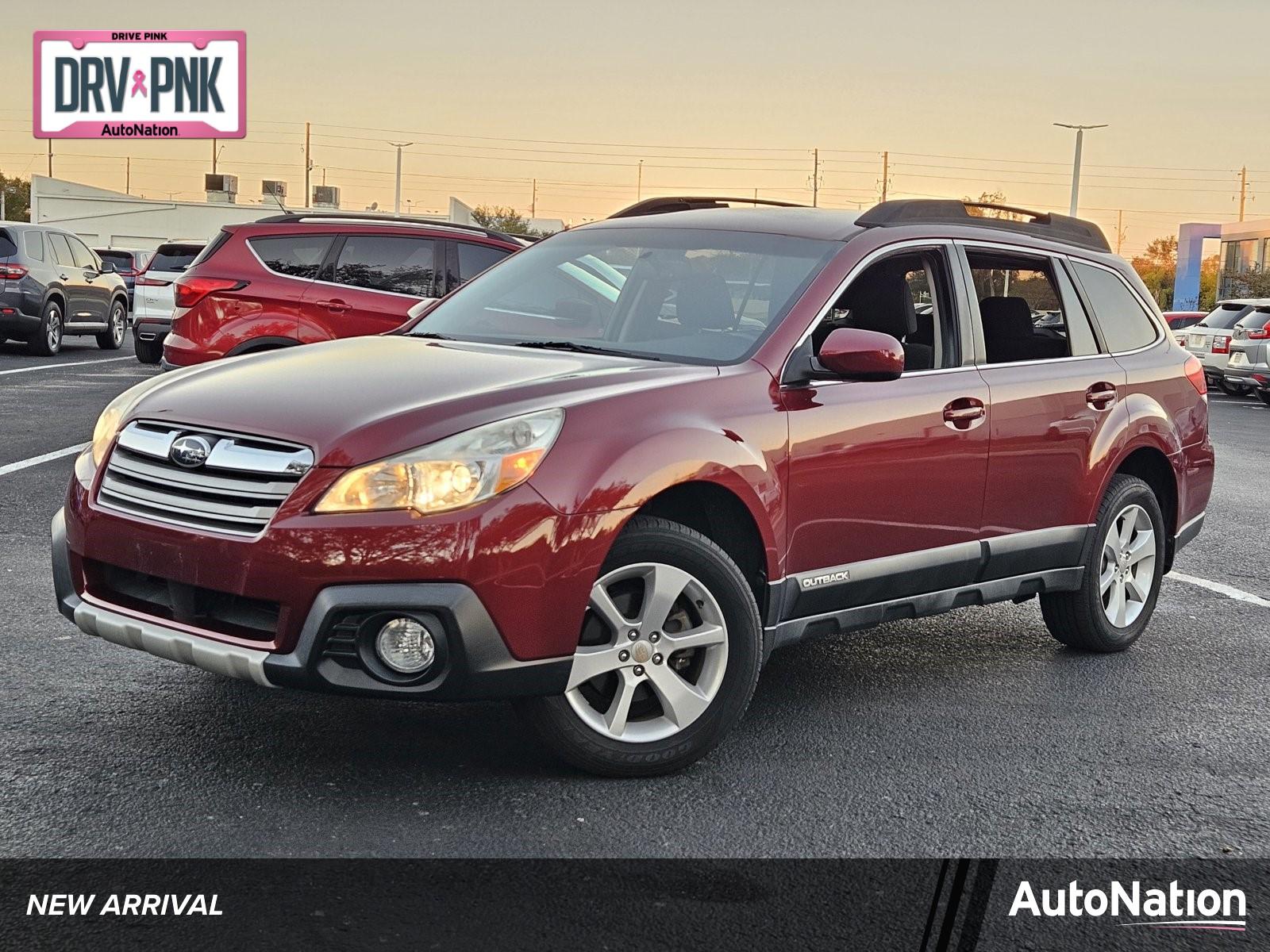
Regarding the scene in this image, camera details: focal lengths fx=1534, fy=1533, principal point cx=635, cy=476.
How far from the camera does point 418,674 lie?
3.96 m

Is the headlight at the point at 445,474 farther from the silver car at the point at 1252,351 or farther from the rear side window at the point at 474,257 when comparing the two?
the silver car at the point at 1252,351

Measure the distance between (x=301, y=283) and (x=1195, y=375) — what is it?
22.1 ft

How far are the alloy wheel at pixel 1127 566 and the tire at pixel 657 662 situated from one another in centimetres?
224

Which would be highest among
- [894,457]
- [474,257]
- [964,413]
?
[474,257]

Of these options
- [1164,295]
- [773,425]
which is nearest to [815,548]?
[773,425]

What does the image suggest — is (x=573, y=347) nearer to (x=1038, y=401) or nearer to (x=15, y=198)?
(x=1038, y=401)

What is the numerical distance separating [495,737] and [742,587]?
0.92 meters

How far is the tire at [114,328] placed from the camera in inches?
994

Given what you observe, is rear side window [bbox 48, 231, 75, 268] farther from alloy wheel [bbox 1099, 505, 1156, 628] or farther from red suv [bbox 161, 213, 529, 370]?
alloy wheel [bbox 1099, 505, 1156, 628]

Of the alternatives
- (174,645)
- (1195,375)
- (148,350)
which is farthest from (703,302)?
(148,350)

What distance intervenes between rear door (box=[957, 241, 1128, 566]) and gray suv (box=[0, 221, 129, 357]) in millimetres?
18521

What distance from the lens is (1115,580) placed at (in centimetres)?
621

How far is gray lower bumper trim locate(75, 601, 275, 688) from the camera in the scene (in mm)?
3973

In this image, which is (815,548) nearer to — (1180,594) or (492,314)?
(492,314)
